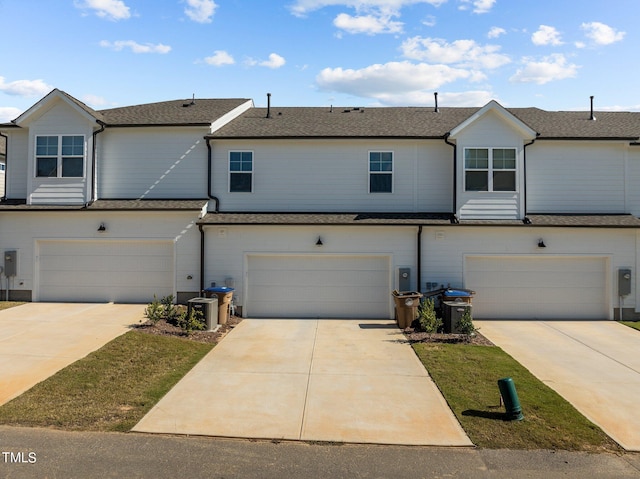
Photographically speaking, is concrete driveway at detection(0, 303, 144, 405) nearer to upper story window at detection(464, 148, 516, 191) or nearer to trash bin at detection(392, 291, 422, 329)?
trash bin at detection(392, 291, 422, 329)

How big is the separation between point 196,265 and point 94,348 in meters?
5.18

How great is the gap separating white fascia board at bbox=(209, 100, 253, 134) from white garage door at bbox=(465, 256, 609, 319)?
1025 cm

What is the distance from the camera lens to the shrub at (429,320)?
40.1 ft

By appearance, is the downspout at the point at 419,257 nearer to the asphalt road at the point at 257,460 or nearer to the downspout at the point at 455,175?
the downspout at the point at 455,175

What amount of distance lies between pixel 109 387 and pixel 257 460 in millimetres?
3758

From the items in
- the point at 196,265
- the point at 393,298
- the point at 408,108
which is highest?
the point at 408,108

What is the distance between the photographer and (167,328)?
1191 centimetres

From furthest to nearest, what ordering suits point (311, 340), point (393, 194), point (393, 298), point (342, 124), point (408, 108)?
1. point (408, 108)
2. point (342, 124)
3. point (393, 194)
4. point (393, 298)
5. point (311, 340)

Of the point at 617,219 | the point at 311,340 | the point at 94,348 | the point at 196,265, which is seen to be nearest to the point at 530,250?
the point at 617,219

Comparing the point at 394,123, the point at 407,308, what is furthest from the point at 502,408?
the point at 394,123

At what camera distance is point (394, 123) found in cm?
1672

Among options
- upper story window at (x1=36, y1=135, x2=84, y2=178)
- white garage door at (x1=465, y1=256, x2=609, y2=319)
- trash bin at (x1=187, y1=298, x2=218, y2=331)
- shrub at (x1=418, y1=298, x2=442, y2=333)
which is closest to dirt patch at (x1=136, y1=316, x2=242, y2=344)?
trash bin at (x1=187, y1=298, x2=218, y2=331)

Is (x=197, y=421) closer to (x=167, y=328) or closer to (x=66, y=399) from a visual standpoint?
(x=66, y=399)

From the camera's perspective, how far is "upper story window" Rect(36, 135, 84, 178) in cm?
1557
